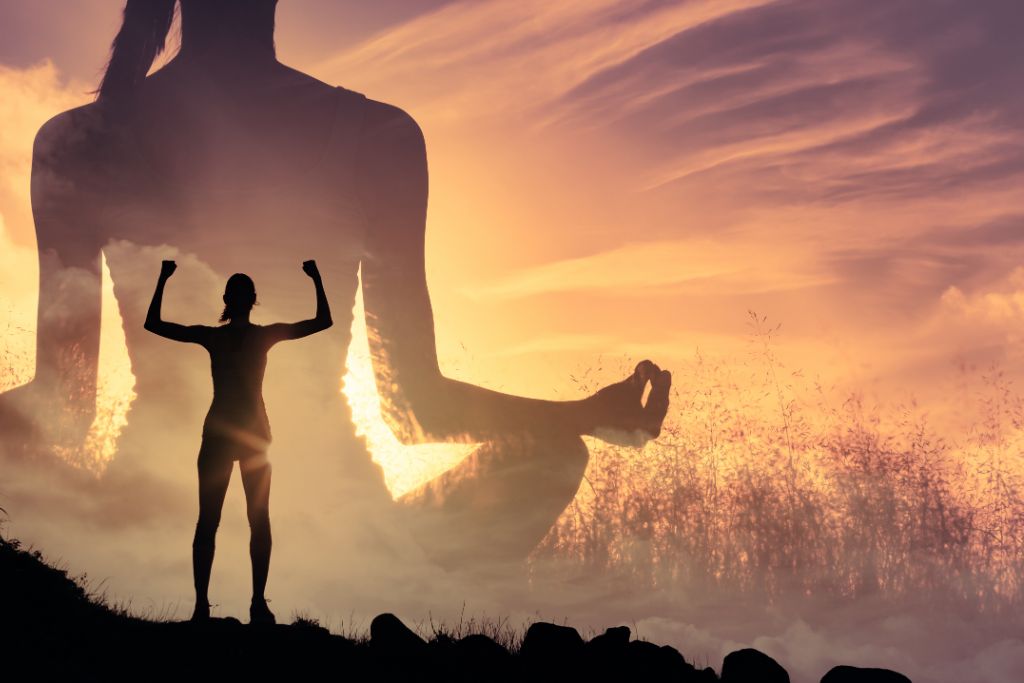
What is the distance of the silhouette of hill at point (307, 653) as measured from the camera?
7.22 m

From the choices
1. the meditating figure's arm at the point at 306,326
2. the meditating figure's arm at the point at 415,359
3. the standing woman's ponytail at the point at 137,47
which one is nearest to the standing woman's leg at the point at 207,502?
the meditating figure's arm at the point at 306,326

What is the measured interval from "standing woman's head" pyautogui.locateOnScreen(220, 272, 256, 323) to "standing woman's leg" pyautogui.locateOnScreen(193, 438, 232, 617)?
915 millimetres

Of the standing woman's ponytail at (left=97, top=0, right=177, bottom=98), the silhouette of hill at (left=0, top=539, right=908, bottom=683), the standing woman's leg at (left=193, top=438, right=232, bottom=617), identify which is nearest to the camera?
the silhouette of hill at (left=0, top=539, right=908, bottom=683)

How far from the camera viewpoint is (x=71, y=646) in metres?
7.48

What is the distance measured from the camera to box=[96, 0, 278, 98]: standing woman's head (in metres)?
10.8

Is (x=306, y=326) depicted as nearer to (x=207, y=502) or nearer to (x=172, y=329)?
(x=172, y=329)

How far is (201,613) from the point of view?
26.4ft

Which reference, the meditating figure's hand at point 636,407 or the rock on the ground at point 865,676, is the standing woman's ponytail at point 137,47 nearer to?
the meditating figure's hand at point 636,407

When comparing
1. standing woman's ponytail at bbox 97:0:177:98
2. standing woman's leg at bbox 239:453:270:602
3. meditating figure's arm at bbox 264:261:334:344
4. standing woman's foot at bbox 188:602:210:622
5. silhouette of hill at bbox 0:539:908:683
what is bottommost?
silhouette of hill at bbox 0:539:908:683

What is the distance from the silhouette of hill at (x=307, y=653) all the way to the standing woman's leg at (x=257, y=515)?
39cm

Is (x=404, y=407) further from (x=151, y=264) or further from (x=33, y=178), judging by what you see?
(x=33, y=178)

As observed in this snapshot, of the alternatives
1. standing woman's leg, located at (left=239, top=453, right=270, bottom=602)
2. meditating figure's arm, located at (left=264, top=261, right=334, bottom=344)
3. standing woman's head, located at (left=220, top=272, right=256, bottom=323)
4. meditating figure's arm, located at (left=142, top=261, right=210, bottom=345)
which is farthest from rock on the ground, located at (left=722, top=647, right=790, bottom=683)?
meditating figure's arm, located at (left=142, top=261, right=210, bottom=345)

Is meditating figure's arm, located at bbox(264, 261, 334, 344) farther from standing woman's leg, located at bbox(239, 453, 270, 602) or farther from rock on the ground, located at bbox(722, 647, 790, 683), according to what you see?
rock on the ground, located at bbox(722, 647, 790, 683)

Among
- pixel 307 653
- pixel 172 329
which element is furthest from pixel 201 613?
pixel 172 329
